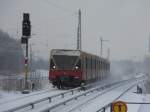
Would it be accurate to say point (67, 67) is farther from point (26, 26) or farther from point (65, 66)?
point (26, 26)

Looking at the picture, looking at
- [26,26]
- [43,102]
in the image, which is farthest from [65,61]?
[43,102]

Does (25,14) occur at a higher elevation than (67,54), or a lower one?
higher

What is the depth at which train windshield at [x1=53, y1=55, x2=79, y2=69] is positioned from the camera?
4088 centimetres

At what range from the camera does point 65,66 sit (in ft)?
135

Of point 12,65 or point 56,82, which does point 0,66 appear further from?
point 56,82

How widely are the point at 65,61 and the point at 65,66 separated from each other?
44 centimetres

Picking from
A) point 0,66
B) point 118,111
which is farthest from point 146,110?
point 0,66

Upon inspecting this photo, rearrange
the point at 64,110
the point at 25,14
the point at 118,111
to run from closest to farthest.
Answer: the point at 118,111 → the point at 64,110 → the point at 25,14

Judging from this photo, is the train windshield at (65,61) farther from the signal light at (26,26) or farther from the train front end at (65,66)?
the signal light at (26,26)

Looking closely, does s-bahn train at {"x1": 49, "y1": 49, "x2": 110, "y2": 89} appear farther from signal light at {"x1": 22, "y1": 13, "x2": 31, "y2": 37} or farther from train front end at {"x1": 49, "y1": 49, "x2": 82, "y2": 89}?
signal light at {"x1": 22, "y1": 13, "x2": 31, "y2": 37}

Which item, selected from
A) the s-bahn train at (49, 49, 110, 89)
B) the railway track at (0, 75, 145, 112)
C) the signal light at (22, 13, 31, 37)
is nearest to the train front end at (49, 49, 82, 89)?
the s-bahn train at (49, 49, 110, 89)

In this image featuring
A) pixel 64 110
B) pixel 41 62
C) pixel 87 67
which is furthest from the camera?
pixel 41 62

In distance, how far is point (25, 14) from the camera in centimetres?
3634

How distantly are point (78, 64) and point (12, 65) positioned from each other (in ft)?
190
